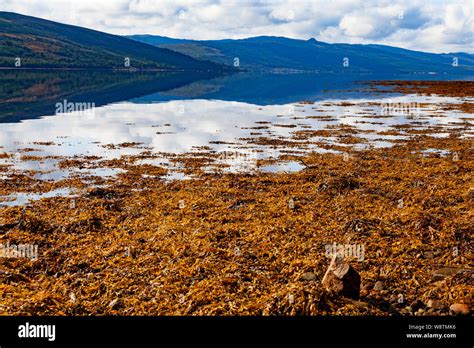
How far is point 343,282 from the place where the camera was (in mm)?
9508

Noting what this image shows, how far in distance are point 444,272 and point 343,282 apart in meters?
3.38

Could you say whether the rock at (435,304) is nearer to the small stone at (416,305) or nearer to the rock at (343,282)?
the small stone at (416,305)

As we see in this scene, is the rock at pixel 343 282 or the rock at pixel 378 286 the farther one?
the rock at pixel 378 286

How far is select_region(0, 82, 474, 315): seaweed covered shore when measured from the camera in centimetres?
952

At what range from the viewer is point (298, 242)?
43.3 ft

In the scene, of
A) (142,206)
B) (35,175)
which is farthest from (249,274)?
(35,175)

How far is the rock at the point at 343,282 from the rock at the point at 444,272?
2561mm

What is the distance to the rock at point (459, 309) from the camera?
9.05m

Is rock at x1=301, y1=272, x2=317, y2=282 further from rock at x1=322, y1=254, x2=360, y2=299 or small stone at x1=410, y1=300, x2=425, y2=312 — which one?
small stone at x1=410, y1=300, x2=425, y2=312
